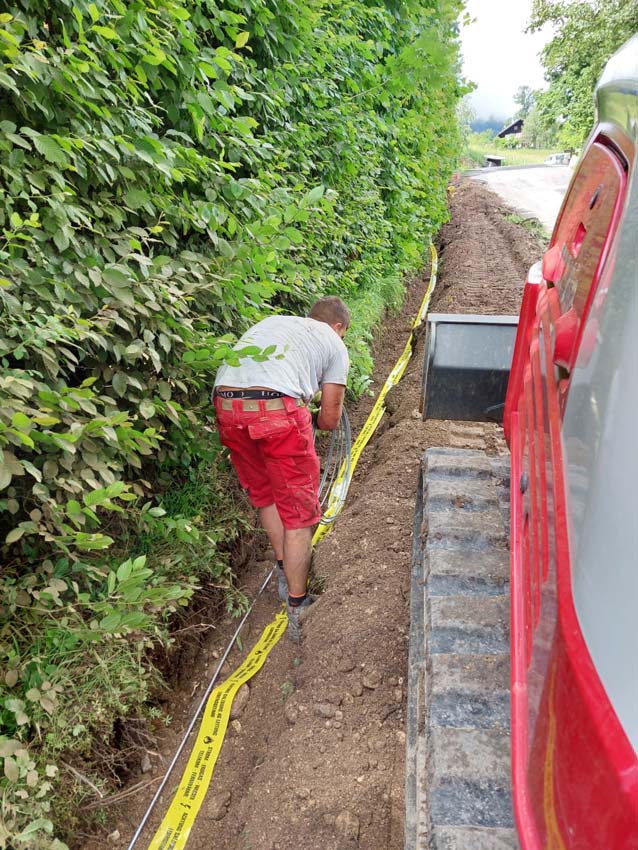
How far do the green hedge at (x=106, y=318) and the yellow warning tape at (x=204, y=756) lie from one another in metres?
0.45

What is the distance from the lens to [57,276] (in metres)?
2.16

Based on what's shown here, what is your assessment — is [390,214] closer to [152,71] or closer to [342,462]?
[342,462]

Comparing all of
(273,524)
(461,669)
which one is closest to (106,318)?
(273,524)

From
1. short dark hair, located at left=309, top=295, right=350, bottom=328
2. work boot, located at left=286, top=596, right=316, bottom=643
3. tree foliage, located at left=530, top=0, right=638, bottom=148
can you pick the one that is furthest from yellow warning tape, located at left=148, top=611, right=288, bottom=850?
tree foliage, located at left=530, top=0, right=638, bottom=148

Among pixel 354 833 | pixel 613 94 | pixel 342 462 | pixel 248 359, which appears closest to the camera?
pixel 613 94

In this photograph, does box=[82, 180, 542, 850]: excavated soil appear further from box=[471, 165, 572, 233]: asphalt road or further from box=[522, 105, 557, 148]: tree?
box=[522, 105, 557, 148]: tree

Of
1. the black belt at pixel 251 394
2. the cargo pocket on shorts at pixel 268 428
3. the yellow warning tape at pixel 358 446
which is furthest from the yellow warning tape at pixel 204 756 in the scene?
the black belt at pixel 251 394

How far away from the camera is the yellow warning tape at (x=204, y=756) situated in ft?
8.20

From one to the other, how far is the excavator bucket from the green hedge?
1.02 meters

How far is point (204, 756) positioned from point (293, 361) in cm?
207

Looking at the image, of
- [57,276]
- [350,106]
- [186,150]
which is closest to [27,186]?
[57,276]

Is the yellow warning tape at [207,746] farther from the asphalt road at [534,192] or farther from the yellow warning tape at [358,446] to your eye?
the asphalt road at [534,192]

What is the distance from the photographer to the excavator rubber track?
5.41 ft

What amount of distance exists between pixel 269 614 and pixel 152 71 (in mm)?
3130
